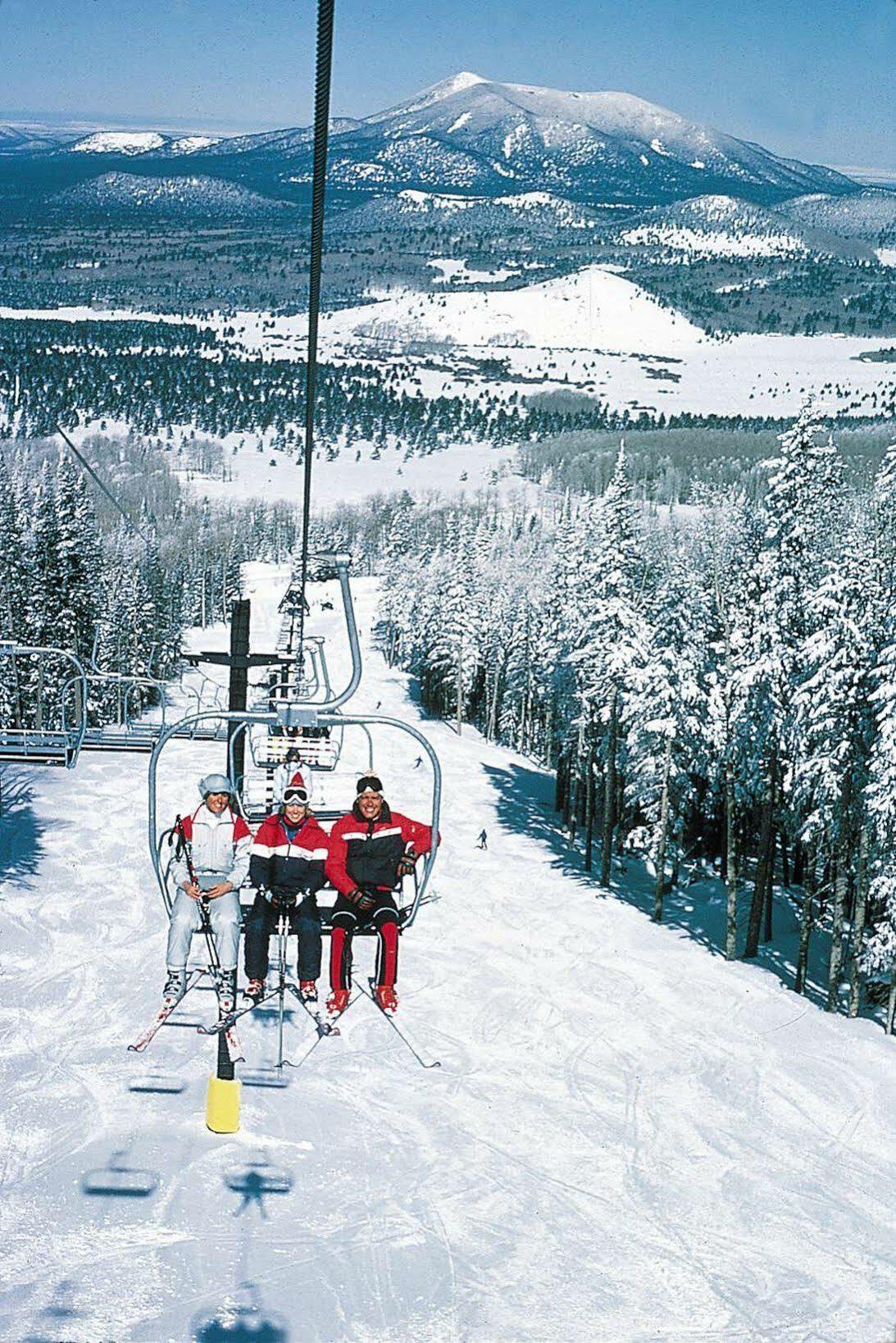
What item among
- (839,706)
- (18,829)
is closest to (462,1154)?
(839,706)

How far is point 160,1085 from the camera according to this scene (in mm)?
18766

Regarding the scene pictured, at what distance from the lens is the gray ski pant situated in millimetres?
9922

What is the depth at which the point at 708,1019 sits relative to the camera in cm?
2536

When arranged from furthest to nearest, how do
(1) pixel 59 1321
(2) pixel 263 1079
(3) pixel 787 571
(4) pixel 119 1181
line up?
1. (3) pixel 787 571
2. (2) pixel 263 1079
3. (4) pixel 119 1181
4. (1) pixel 59 1321

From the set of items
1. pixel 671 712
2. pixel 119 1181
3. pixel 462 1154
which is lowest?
pixel 462 1154

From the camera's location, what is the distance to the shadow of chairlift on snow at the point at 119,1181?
15711 mm

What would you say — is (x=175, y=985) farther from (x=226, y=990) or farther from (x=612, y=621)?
(x=612, y=621)

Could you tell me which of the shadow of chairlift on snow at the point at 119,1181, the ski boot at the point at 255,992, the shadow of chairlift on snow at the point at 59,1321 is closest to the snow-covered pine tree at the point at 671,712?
the shadow of chairlift on snow at the point at 119,1181

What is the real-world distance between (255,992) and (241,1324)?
18.4ft

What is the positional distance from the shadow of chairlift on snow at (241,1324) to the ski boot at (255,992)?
5.26 m

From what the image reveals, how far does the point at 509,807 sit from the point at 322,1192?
30.1 metres

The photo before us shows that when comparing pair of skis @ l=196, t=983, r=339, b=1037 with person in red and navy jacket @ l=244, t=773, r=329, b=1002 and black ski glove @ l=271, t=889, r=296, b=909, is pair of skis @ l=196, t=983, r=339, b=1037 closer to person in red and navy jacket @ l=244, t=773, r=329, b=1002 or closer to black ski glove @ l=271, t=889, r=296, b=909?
person in red and navy jacket @ l=244, t=773, r=329, b=1002

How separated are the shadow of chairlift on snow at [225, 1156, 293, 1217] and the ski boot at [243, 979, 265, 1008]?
7028 millimetres

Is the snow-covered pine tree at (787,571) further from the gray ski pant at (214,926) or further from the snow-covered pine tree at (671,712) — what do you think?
the gray ski pant at (214,926)
